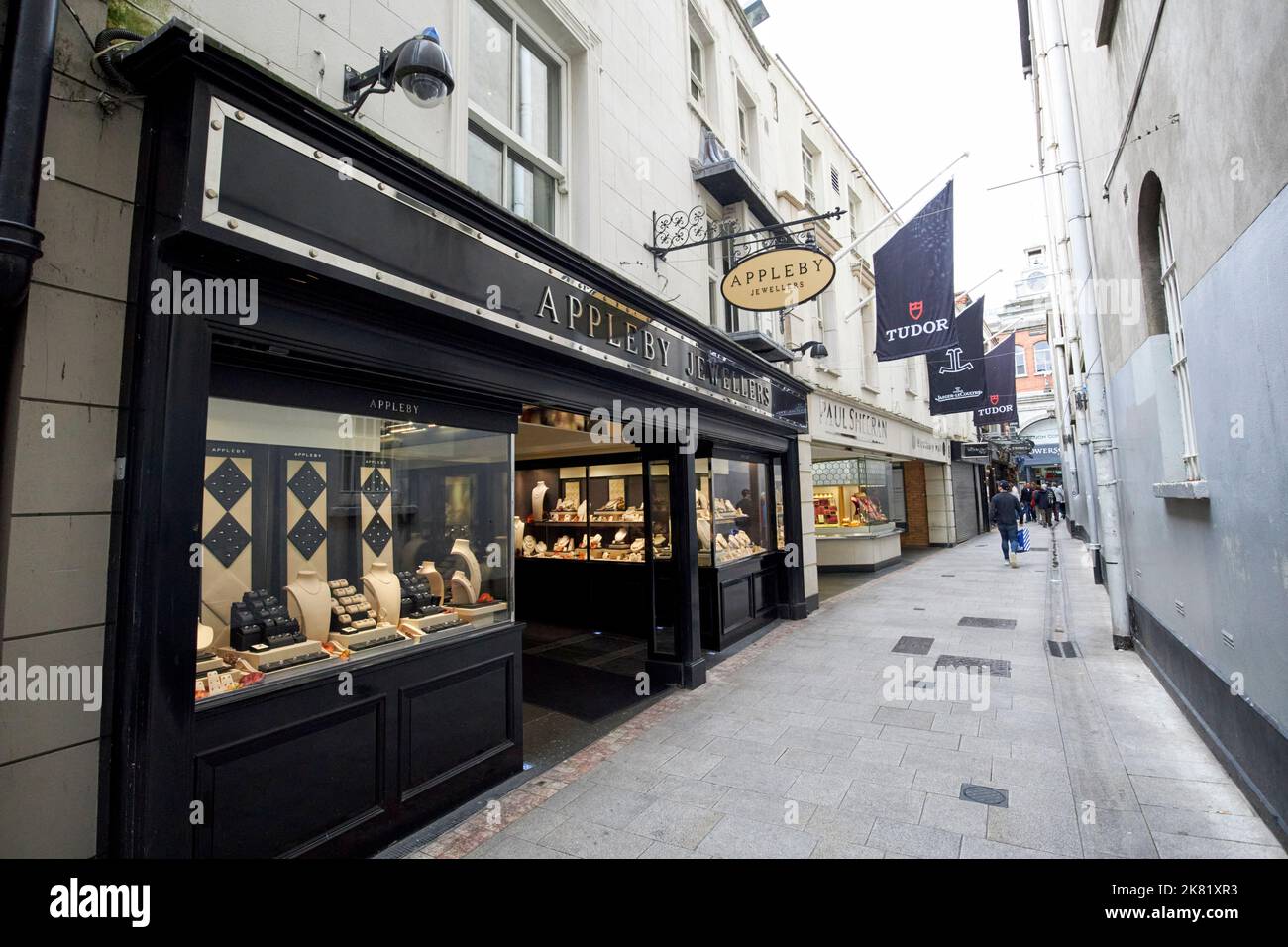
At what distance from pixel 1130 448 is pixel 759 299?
4.96 meters

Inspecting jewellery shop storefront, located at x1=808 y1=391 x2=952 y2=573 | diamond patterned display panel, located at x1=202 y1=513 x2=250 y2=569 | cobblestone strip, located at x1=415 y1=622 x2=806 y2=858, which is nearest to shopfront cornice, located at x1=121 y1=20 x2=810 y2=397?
diamond patterned display panel, located at x1=202 y1=513 x2=250 y2=569

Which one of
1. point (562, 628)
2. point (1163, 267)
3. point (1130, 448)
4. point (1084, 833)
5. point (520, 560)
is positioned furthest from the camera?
point (520, 560)

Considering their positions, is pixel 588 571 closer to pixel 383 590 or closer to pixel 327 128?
pixel 383 590

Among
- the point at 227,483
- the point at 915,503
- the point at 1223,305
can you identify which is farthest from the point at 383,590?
the point at 915,503

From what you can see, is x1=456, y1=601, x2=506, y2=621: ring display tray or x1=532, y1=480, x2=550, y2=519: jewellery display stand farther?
x1=532, y1=480, x2=550, y2=519: jewellery display stand

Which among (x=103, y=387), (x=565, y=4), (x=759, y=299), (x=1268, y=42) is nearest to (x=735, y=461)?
(x=759, y=299)

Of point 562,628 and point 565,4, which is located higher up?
point 565,4

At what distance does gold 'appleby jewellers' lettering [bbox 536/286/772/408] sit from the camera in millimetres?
5066

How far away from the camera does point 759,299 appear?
7.48 metres

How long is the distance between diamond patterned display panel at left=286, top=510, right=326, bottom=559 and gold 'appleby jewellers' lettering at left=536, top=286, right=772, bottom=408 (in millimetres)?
2225

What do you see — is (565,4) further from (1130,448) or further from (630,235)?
(1130,448)

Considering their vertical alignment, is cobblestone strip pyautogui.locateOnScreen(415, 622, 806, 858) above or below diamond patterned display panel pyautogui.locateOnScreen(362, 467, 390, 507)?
below

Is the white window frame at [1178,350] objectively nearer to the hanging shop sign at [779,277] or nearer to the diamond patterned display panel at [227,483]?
the hanging shop sign at [779,277]

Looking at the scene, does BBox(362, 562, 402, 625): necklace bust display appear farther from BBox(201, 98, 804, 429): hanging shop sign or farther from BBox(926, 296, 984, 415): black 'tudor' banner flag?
BBox(926, 296, 984, 415): black 'tudor' banner flag
